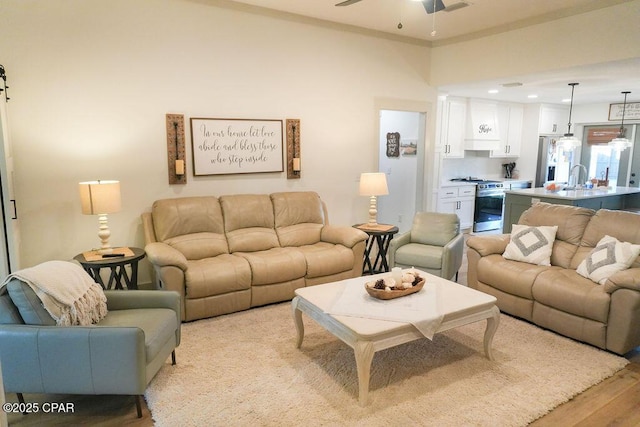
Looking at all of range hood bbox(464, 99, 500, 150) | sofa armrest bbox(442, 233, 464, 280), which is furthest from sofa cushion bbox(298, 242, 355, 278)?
range hood bbox(464, 99, 500, 150)

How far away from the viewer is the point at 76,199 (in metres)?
3.83

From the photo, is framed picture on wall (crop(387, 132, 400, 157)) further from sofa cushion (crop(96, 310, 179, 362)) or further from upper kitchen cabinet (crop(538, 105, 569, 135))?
sofa cushion (crop(96, 310, 179, 362))

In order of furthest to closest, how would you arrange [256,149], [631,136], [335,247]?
[631,136] < [256,149] < [335,247]

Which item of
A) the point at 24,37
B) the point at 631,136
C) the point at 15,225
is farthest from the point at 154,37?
the point at 631,136

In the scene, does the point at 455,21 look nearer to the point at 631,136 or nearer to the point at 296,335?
Answer: the point at 296,335

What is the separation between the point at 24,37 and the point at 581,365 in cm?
510

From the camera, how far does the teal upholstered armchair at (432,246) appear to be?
13.9 ft

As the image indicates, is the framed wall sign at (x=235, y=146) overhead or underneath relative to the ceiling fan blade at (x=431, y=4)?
underneath

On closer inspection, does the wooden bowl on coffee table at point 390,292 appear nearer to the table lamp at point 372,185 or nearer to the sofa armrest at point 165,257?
the sofa armrest at point 165,257

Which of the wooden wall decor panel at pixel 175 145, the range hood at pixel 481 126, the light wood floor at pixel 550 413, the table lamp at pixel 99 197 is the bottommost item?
the light wood floor at pixel 550 413

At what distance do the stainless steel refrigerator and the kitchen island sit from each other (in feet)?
5.16

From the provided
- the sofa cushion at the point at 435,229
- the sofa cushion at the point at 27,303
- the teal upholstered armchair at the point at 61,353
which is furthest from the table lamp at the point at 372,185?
the sofa cushion at the point at 27,303

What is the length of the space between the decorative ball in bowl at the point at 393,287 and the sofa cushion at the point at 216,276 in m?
1.29

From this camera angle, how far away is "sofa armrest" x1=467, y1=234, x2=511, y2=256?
394 centimetres
